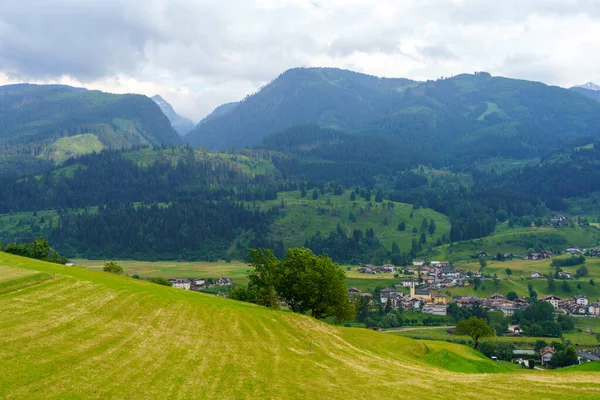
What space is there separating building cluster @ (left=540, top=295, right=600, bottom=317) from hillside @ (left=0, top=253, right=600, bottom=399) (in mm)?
143353

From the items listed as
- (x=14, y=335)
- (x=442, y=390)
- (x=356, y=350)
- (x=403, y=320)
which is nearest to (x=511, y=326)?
(x=403, y=320)

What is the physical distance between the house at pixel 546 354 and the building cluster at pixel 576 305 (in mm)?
60055

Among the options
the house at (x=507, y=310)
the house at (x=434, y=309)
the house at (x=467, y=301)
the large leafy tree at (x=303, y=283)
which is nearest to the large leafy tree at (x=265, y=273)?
the large leafy tree at (x=303, y=283)

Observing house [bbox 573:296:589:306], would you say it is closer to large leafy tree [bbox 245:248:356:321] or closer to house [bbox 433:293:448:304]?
house [bbox 433:293:448:304]

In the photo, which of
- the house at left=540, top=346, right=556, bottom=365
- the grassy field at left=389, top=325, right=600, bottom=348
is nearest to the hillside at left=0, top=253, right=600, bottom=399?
the house at left=540, top=346, right=556, bottom=365

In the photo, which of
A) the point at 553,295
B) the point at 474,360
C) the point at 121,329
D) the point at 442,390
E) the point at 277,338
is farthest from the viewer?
the point at 553,295

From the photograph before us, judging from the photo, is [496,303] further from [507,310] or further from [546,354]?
[546,354]

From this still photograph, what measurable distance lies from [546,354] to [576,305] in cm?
6886

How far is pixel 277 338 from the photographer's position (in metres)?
50.7

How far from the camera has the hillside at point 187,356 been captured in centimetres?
3241

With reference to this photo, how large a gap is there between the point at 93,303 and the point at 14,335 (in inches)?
531

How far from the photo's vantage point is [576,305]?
602ft

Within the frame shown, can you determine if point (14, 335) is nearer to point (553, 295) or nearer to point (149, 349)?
point (149, 349)

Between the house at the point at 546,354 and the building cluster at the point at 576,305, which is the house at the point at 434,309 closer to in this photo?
the building cluster at the point at 576,305
